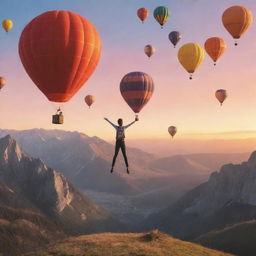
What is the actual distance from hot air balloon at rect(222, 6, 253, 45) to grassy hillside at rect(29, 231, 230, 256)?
52.9 metres

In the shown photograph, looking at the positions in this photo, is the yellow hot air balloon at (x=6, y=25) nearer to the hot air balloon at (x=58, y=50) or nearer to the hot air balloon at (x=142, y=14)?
the hot air balloon at (x=142, y=14)

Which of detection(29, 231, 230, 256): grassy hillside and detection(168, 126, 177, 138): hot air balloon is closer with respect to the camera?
detection(29, 231, 230, 256): grassy hillside

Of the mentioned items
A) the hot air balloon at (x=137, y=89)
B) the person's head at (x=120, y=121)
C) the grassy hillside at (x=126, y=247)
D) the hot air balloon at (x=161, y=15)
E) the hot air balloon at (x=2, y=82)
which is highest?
the hot air balloon at (x=161, y=15)

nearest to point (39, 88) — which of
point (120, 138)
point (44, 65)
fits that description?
point (44, 65)

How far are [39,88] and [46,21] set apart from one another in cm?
1070

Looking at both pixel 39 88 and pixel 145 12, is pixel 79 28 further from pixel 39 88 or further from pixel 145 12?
pixel 145 12

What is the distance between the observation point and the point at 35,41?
5666 cm

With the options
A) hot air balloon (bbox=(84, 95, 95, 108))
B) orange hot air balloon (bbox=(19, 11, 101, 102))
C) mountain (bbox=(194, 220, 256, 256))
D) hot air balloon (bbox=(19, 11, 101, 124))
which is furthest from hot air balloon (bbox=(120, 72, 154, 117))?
mountain (bbox=(194, 220, 256, 256))

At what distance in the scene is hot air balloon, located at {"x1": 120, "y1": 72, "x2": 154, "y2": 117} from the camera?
271 feet

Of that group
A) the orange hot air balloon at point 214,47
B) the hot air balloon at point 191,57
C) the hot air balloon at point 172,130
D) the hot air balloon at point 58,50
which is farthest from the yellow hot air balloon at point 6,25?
the hot air balloon at point 58,50

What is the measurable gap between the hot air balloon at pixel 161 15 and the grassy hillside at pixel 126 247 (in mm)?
64705

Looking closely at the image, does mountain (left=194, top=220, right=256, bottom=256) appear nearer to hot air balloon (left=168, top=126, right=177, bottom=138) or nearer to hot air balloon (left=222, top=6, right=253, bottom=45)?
hot air balloon (left=168, top=126, right=177, bottom=138)

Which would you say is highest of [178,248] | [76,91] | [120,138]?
[76,91]

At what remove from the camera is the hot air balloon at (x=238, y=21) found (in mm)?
88875
